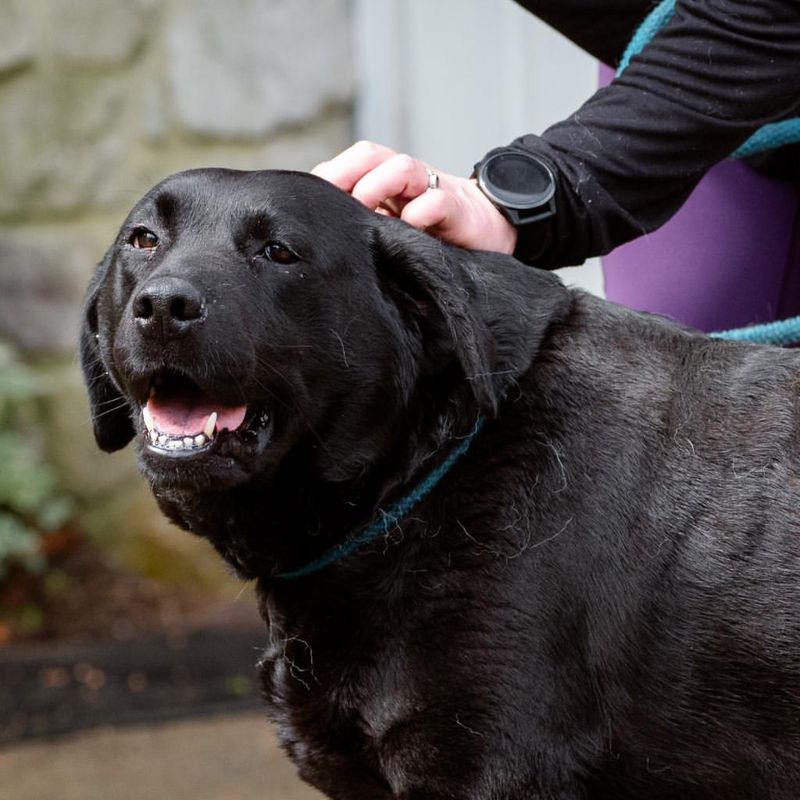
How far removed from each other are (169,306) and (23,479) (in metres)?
2.70

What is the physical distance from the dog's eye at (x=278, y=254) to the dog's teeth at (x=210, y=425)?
258 millimetres

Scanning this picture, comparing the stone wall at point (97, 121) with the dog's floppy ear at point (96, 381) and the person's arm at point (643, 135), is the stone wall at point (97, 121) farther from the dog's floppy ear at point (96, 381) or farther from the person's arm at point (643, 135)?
the person's arm at point (643, 135)

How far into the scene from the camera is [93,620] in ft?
15.7

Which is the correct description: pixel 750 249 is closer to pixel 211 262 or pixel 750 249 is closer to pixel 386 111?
pixel 211 262

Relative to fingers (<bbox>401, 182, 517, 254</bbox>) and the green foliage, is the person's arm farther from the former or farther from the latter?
the green foliage

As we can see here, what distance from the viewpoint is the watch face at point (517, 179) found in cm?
235

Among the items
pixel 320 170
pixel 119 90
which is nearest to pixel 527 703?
pixel 320 170

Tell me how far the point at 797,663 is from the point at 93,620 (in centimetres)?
321

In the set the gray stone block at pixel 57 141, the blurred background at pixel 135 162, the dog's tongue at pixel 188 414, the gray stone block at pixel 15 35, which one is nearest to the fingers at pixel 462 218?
the dog's tongue at pixel 188 414

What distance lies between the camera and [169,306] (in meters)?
2.03

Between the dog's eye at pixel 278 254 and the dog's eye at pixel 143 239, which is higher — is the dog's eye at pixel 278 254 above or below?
above

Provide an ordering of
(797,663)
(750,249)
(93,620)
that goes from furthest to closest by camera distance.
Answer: (93,620)
(750,249)
(797,663)

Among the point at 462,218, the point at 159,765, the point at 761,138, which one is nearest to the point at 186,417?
the point at 462,218

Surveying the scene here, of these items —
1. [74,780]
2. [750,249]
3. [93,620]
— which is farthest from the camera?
[93,620]
